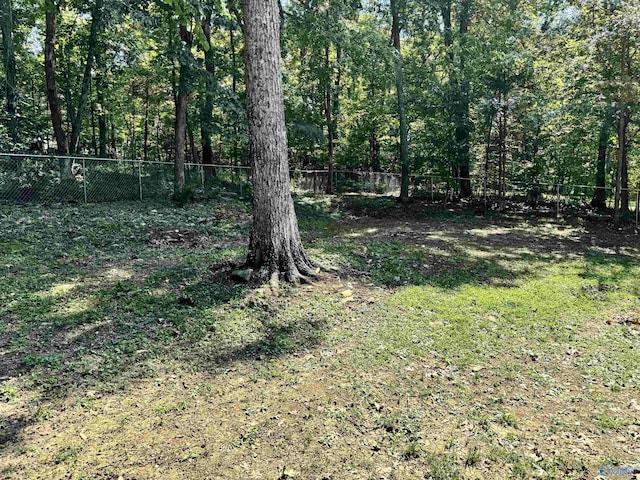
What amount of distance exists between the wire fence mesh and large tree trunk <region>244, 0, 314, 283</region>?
6619mm

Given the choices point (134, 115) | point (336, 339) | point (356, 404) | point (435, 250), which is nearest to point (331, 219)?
point (435, 250)

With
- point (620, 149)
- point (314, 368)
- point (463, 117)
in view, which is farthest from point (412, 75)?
point (314, 368)

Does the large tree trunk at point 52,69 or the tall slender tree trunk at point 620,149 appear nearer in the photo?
the tall slender tree trunk at point 620,149

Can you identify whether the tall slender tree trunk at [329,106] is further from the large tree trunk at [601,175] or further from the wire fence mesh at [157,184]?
the large tree trunk at [601,175]

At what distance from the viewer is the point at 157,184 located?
12.0 metres

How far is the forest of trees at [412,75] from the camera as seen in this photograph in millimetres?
10156

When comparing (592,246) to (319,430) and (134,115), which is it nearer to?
(319,430)

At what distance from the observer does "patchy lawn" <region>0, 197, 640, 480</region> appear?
233cm

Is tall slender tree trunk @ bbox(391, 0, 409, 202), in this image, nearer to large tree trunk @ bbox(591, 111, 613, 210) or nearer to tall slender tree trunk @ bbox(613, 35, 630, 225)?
tall slender tree trunk @ bbox(613, 35, 630, 225)
